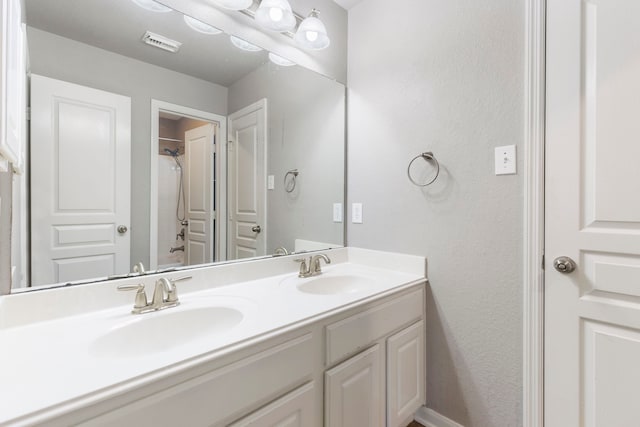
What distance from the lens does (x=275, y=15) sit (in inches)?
57.5

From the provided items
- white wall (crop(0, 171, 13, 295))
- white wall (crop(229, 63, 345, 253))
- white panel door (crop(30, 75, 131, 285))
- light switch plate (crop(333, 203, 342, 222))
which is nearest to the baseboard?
white wall (crop(229, 63, 345, 253))

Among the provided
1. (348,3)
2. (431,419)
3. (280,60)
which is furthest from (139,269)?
(348,3)

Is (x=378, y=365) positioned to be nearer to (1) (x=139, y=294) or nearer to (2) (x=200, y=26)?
(1) (x=139, y=294)

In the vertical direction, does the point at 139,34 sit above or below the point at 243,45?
below

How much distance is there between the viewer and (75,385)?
0.60 meters

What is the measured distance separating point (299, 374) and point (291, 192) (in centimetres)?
103

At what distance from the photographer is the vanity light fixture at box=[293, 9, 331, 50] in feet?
5.25

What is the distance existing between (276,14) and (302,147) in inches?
26.9

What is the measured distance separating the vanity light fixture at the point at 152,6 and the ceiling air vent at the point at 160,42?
0.10m

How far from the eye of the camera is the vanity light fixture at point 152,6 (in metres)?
1.18

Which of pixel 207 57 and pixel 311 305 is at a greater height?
pixel 207 57

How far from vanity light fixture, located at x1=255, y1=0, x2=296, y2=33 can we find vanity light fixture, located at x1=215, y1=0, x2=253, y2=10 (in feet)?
0.27

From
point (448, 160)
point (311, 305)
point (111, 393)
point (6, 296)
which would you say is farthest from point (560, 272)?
point (6, 296)

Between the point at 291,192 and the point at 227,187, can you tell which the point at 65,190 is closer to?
the point at 227,187
